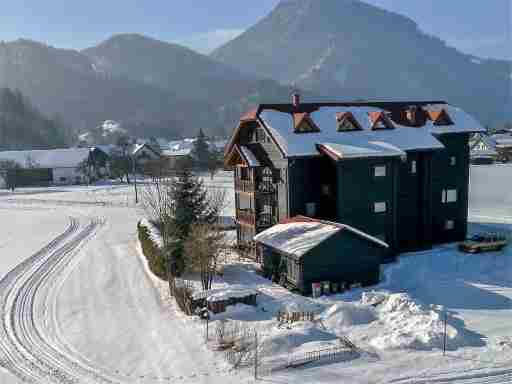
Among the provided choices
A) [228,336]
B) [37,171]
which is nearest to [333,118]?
[228,336]

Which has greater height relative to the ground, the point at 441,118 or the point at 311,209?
the point at 441,118

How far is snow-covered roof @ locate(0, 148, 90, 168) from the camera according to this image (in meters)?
86.1

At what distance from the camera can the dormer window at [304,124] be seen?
97.5ft

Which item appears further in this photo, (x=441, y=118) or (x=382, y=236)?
(x=441, y=118)

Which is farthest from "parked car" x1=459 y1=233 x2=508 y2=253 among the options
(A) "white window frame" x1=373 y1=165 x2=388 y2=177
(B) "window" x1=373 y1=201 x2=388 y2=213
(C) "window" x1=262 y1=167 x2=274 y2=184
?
(C) "window" x1=262 y1=167 x2=274 y2=184

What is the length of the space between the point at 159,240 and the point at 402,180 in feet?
55.3

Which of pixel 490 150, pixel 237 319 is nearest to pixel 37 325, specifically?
pixel 237 319

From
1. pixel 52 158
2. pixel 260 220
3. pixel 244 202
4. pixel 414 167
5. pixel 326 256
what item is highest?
pixel 52 158

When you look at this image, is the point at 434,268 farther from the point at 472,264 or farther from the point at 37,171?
the point at 37,171

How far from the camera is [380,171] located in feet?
96.2

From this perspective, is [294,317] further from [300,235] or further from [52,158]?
[52,158]

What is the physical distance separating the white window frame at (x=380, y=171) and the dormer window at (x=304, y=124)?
4518mm

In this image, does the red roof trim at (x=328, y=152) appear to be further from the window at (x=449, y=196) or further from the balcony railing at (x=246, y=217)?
the window at (x=449, y=196)

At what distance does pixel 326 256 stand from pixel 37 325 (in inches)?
551
